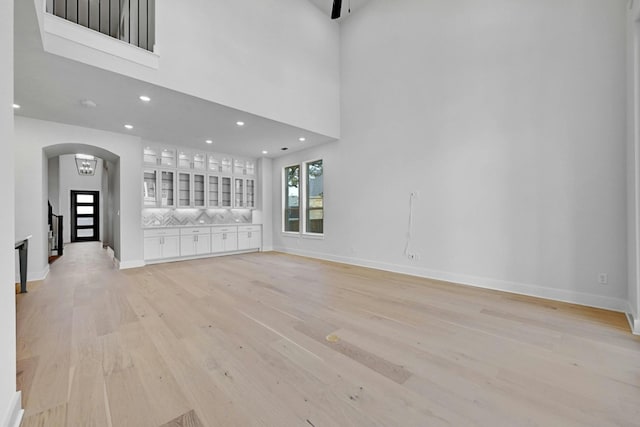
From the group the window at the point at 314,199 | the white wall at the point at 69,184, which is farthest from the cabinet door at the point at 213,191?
the white wall at the point at 69,184

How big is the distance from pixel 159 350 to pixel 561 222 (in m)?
4.43

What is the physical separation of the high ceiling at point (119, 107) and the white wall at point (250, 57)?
156mm

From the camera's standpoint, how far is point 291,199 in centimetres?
723

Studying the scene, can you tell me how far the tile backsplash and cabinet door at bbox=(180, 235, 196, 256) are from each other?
497 mm

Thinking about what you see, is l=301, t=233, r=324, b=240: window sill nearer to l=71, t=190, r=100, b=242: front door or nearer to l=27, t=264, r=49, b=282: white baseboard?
l=27, t=264, r=49, b=282: white baseboard

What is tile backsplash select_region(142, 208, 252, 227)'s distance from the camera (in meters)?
6.28

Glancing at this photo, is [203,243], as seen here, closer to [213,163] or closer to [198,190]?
[198,190]

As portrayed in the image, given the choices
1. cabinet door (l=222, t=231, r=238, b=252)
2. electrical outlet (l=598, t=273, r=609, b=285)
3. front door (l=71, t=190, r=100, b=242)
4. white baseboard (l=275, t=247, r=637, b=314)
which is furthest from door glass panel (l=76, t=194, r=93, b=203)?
electrical outlet (l=598, t=273, r=609, b=285)

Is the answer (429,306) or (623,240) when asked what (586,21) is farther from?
(429,306)

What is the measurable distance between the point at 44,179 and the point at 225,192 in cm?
344

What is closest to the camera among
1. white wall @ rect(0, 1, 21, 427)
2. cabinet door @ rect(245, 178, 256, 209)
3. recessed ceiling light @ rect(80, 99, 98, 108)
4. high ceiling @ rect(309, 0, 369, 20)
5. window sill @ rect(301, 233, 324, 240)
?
white wall @ rect(0, 1, 21, 427)

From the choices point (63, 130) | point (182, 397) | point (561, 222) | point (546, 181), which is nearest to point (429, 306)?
point (561, 222)

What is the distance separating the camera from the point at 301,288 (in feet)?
12.1

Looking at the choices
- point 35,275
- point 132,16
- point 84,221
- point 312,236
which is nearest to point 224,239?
point 312,236
